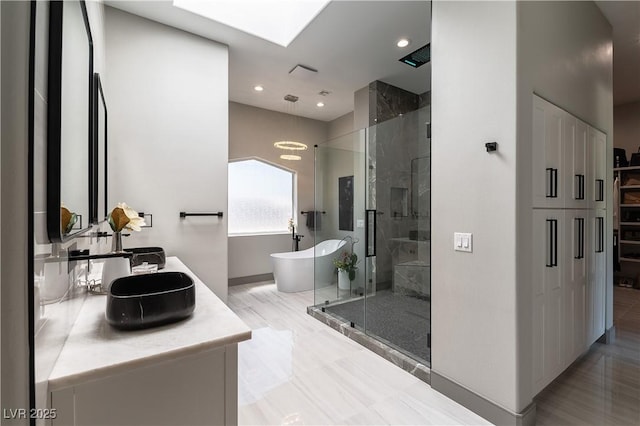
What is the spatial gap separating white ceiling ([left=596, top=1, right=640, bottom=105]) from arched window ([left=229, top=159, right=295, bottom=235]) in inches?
180

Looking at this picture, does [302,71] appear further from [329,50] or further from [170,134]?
[170,134]

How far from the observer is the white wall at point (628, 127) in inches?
194

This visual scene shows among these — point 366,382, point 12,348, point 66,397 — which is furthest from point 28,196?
point 366,382

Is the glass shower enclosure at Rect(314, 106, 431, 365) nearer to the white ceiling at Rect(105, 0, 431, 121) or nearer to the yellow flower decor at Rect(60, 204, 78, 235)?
the white ceiling at Rect(105, 0, 431, 121)

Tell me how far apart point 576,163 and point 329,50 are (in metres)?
2.69

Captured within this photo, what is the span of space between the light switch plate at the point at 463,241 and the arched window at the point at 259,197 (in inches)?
152

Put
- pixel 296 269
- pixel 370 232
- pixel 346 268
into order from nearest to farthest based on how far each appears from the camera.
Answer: pixel 370 232 < pixel 346 268 < pixel 296 269

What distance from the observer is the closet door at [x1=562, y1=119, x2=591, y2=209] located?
2.15 metres

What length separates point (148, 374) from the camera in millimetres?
886

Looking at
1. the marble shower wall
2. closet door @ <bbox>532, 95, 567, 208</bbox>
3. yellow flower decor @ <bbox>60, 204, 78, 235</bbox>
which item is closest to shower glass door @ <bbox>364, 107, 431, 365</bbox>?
the marble shower wall

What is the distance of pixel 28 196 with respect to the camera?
570 millimetres

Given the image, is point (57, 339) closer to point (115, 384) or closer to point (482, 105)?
point (115, 384)

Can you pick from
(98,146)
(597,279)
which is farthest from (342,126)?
(98,146)

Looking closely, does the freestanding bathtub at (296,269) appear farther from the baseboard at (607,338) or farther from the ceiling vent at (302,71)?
the baseboard at (607,338)
